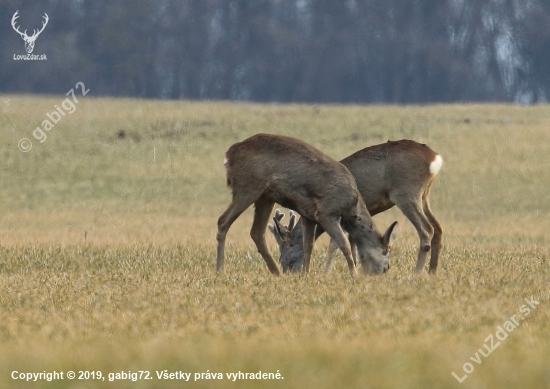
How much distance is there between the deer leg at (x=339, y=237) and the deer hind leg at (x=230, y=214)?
93cm

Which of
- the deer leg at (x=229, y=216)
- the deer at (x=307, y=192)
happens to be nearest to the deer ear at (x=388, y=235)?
the deer at (x=307, y=192)

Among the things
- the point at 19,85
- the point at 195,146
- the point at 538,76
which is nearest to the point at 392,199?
the point at 195,146

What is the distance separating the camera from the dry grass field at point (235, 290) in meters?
7.43

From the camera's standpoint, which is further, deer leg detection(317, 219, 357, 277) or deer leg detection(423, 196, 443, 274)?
deer leg detection(423, 196, 443, 274)

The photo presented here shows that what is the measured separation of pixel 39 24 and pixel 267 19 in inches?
568

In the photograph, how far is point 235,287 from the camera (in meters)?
11.8

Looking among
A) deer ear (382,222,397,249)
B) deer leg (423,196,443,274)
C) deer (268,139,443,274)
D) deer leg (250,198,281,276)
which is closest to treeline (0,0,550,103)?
deer leg (250,198,281,276)

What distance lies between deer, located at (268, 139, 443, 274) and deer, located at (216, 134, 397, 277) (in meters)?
0.48

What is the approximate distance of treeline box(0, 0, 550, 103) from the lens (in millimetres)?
67875

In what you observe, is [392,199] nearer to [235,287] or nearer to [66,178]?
[235,287]

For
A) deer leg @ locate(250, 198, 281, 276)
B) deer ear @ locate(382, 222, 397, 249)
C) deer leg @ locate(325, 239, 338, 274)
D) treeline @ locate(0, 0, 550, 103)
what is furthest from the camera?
treeline @ locate(0, 0, 550, 103)

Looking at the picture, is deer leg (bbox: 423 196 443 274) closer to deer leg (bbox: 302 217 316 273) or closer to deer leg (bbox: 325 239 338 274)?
deer leg (bbox: 325 239 338 274)

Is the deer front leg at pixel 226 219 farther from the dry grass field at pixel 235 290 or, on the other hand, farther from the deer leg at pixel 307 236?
the deer leg at pixel 307 236

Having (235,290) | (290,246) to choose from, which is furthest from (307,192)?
(235,290)
